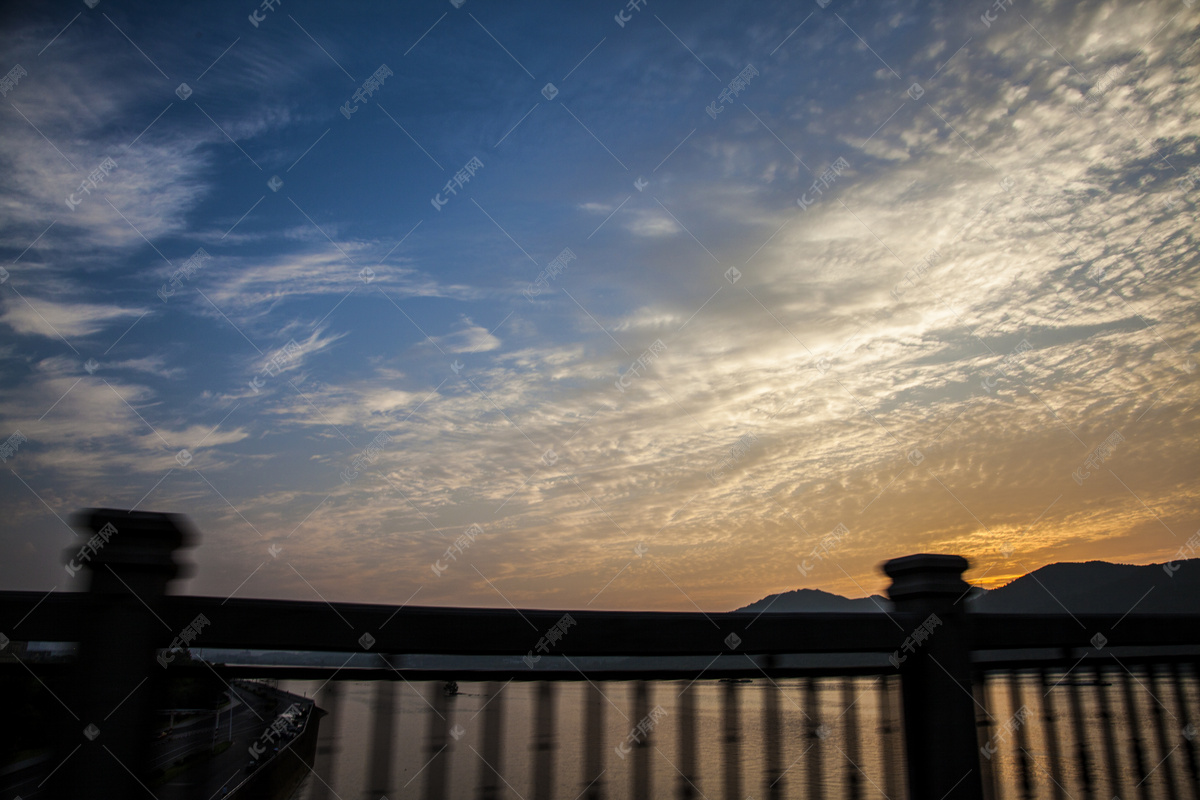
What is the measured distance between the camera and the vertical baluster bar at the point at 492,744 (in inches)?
83.9

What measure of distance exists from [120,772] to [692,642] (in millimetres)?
1730

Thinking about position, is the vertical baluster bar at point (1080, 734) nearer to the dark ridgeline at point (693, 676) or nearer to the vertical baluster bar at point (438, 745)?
the dark ridgeline at point (693, 676)

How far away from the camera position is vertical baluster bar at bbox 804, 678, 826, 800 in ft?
8.48

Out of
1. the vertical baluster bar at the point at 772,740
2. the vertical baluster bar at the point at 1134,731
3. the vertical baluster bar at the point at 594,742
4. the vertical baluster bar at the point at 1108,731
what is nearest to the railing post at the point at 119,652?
the vertical baluster bar at the point at 594,742

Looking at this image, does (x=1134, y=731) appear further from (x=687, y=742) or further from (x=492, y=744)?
(x=492, y=744)

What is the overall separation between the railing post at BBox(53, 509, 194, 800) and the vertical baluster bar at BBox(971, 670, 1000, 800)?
120 inches

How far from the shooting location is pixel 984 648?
2926 mm

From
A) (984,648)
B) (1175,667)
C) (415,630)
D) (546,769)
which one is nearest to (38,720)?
(415,630)

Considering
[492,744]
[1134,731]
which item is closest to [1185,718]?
[1134,731]

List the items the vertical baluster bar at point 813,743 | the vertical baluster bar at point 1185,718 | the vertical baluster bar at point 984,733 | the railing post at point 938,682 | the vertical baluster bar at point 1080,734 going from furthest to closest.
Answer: the vertical baluster bar at point 1185,718
the vertical baluster bar at point 1080,734
the vertical baluster bar at point 984,733
the railing post at point 938,682
the vertical baluster bar at point 813,743

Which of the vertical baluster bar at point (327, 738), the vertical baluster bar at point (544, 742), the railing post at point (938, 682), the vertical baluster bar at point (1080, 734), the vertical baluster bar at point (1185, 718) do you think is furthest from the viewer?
the vertical baluster bar at point (1185, 718)

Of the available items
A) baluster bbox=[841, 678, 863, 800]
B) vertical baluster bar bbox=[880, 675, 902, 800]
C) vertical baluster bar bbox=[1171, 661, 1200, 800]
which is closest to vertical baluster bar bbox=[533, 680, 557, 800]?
baluster bbox=[841, 678, 863, 800]

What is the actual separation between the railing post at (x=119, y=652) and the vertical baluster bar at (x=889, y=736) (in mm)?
2645

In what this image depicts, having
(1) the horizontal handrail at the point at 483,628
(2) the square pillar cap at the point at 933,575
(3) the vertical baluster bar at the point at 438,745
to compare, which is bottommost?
(3) the vertical baluster bar at the point at 438,745
